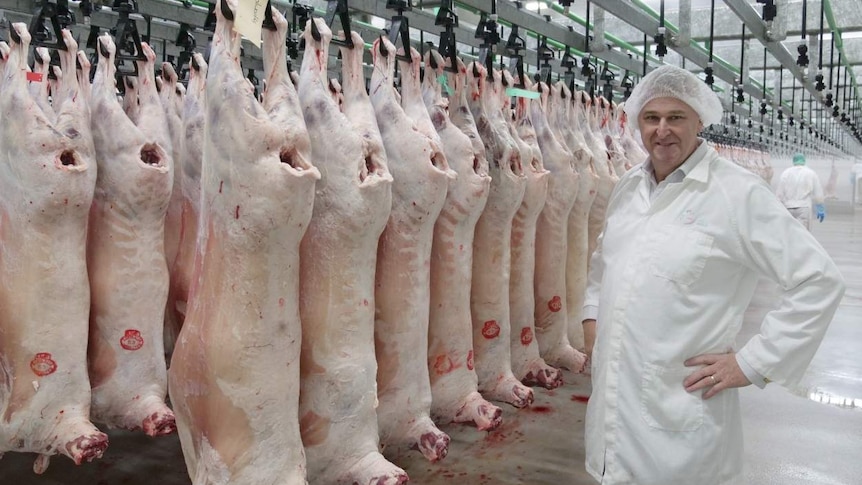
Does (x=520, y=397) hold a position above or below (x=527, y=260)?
below

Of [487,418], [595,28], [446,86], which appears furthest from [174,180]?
[595,28]

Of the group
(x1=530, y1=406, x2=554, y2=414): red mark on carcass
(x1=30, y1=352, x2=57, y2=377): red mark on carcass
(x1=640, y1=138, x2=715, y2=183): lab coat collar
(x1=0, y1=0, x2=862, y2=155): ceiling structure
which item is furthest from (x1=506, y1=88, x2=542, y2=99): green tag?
(x1=30, y1=352, x2=57, y2=377): red mark on carcass

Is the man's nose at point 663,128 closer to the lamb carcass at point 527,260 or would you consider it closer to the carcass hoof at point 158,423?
the lamb carcass at point 527,260

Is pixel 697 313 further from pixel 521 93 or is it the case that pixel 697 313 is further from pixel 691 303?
pixel 521 93

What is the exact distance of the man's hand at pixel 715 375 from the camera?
6.59 ft

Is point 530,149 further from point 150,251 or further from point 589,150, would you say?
point 150,251

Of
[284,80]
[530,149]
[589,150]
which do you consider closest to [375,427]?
[284,80]

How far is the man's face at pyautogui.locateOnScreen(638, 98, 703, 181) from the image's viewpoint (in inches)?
85.6

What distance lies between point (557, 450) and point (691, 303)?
1242 mm

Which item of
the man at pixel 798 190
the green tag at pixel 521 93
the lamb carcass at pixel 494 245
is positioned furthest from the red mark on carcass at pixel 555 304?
the man at pixel 798 190

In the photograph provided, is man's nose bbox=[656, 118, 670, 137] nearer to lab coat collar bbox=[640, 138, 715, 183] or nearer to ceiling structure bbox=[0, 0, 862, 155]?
lab coat collar bbox=[640, 138, 715, 183]

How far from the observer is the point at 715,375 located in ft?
6.62

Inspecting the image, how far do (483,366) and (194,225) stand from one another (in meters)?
1.34

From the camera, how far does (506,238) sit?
10.4 feet
